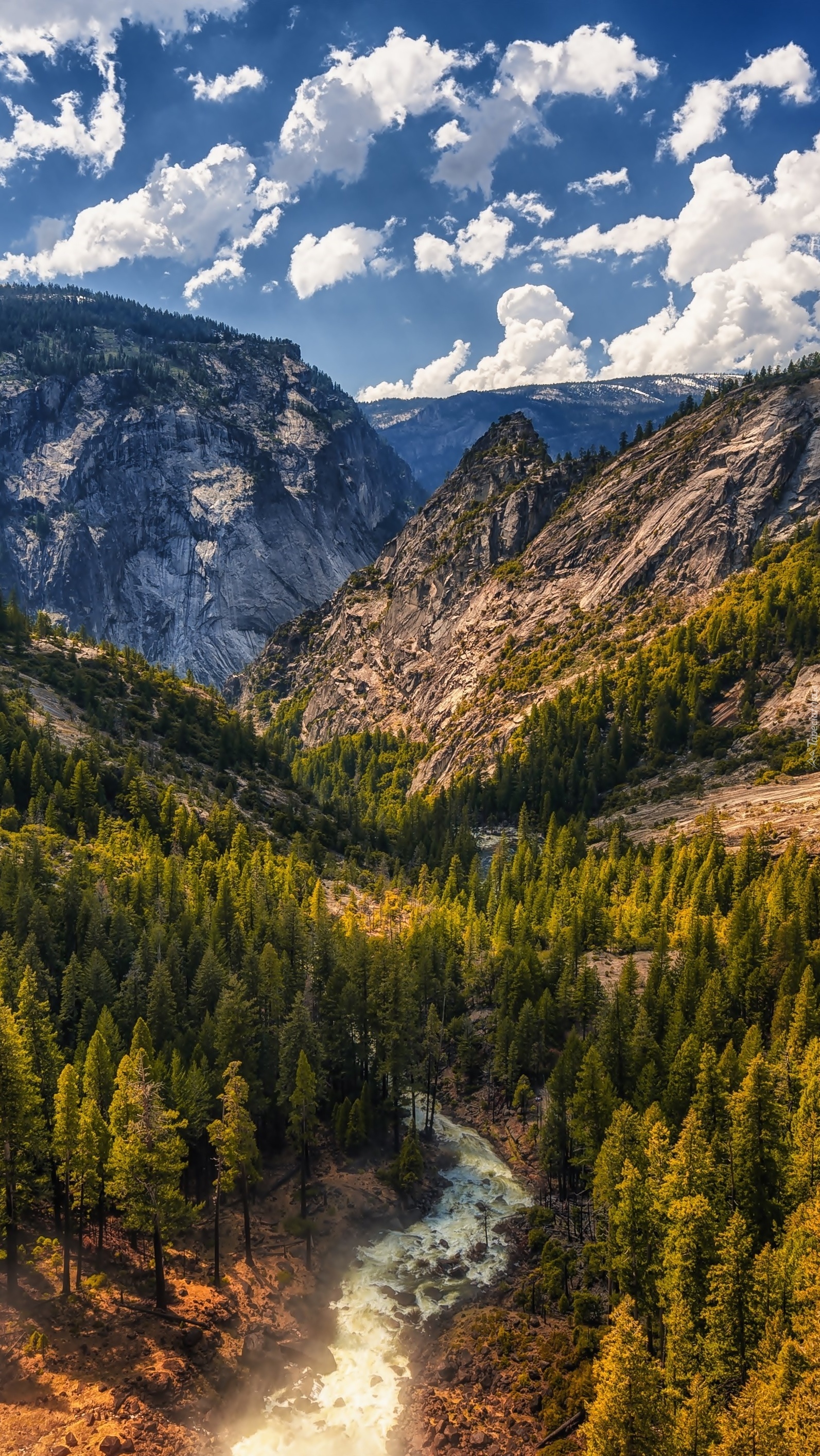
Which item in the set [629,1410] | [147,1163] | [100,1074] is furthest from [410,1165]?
[629,1410]

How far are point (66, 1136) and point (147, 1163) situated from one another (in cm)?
537

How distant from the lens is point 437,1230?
6862 cm

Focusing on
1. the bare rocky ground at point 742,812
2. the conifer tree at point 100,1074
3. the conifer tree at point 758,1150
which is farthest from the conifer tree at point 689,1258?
the bare rocky ground at point 742,812

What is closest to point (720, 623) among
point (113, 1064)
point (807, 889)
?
point (807, 889)

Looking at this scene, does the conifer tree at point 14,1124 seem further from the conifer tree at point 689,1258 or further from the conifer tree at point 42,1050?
the conifer tree at point 689,1258

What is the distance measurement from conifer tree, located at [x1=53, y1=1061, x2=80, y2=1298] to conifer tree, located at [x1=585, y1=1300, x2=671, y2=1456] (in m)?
33.1

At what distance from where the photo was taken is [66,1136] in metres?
51.7

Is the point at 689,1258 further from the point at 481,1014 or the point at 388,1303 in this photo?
the point at 481,1014

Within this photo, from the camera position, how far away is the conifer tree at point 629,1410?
34.2 m

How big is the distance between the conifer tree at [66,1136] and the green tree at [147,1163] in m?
2.38

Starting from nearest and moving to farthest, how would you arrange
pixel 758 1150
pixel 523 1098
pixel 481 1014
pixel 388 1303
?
pixel 758 1150 < pixel 388 1303 < pixel 523 1098 < pixel 481 1014

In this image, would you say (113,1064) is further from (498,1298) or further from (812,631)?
(812,631)

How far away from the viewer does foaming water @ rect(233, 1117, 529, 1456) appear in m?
47.6

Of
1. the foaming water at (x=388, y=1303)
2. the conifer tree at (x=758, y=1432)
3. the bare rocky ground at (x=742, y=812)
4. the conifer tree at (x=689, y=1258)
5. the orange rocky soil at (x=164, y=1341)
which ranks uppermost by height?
the bare rocky ground at (x=742, y=812)
